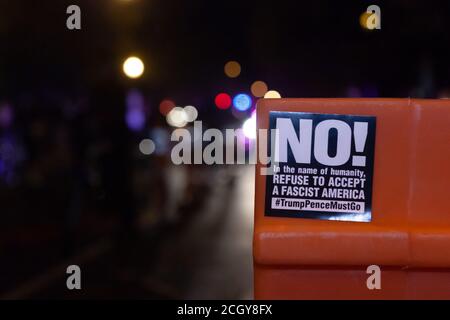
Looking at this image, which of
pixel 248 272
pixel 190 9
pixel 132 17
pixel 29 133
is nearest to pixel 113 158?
pixel 132 17

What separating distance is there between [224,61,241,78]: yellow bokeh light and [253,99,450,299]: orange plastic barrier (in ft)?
66.3

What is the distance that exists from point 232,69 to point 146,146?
18.3 feet

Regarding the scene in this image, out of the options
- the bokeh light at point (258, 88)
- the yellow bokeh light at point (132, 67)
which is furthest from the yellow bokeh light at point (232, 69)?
the yellow bokeh light at point (132, 67)

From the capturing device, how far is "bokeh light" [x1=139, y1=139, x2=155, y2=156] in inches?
840

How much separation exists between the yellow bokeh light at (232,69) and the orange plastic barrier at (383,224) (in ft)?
66.3

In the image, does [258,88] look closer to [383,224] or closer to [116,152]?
[116,152]

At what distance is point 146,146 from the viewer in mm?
21828

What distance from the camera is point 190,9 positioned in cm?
1688

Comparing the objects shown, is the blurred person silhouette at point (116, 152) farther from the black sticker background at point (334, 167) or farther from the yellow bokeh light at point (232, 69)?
the black sticker background at point (334, 167)

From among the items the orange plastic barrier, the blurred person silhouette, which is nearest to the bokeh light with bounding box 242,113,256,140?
the orange plastic barrier

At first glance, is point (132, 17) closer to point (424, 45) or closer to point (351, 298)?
point (424, 45)

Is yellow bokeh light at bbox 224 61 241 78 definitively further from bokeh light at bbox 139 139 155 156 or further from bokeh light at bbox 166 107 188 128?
bokeh light at bbox 166 107 188 128

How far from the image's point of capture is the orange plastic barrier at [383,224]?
13.5 ft
